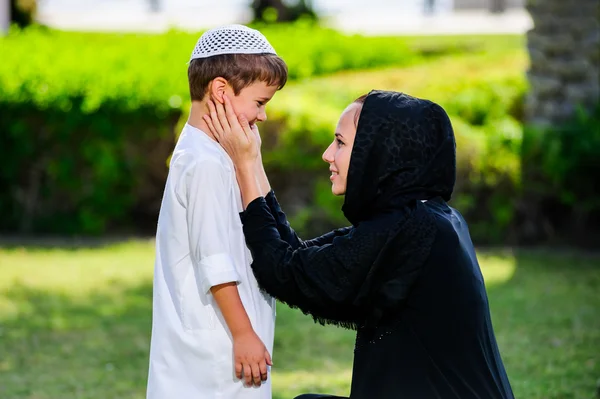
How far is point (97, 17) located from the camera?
29.1m

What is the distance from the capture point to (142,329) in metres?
6.45

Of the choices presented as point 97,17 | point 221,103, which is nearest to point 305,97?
point 221,103

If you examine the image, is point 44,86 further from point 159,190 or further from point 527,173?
point 527,173

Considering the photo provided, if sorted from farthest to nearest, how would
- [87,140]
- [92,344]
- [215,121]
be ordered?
1. [87,140]
2. [92,344]
3. [215,121]

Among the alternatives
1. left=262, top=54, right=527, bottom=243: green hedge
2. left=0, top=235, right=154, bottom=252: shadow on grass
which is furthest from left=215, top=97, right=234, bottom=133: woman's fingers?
left=0, top=235, right=154, bottom=252: shadow on grass

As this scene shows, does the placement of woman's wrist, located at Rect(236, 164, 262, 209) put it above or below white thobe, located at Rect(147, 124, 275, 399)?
above

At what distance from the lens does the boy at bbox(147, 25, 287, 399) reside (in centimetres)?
288

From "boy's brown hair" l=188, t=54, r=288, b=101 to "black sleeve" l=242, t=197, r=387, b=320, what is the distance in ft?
1.11

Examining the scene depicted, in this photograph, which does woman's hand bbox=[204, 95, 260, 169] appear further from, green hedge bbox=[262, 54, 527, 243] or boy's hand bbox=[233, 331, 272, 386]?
green hedge bbox=[262, 54, 527, 243]

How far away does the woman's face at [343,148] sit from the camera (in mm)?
2932

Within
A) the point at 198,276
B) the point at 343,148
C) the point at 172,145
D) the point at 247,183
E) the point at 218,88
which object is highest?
the point at 218,88

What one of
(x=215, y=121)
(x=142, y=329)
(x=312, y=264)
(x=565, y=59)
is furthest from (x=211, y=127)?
(x=565, y=59)

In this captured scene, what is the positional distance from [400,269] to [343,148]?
386 mm

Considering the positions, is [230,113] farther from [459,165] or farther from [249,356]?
[459,165]
